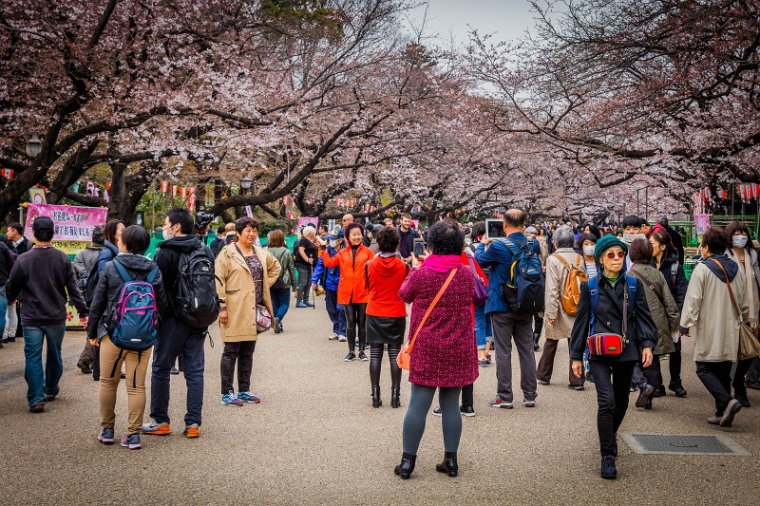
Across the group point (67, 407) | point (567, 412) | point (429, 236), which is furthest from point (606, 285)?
point (67, 407)

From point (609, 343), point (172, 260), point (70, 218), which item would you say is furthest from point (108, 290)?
point (70, 218)

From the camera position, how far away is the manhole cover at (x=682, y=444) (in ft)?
17.9

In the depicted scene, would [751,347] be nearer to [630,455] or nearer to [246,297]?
[630,455]

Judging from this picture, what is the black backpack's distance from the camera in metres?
5.74

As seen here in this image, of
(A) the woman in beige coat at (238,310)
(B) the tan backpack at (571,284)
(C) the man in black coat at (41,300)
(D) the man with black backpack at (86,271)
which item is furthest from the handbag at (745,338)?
(D) the man with black backpack at (86,271)

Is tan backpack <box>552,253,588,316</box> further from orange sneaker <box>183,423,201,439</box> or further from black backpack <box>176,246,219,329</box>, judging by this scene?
orange sneaker <box>183,423,201,439</box>

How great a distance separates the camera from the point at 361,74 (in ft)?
67.2

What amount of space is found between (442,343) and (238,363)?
288cm

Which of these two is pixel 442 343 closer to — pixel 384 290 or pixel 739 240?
pixel 384 290

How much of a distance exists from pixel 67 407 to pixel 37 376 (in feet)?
1.34

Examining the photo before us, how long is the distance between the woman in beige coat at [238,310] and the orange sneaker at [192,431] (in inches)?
42.6

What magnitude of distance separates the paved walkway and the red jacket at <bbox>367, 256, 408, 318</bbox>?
929mm

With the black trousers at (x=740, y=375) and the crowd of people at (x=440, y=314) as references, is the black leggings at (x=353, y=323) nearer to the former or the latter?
the crowd of people at (x=440, y=314)

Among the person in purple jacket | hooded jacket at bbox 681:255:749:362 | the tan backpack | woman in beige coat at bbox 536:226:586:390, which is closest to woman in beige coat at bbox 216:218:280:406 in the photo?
the person in purple jacket
